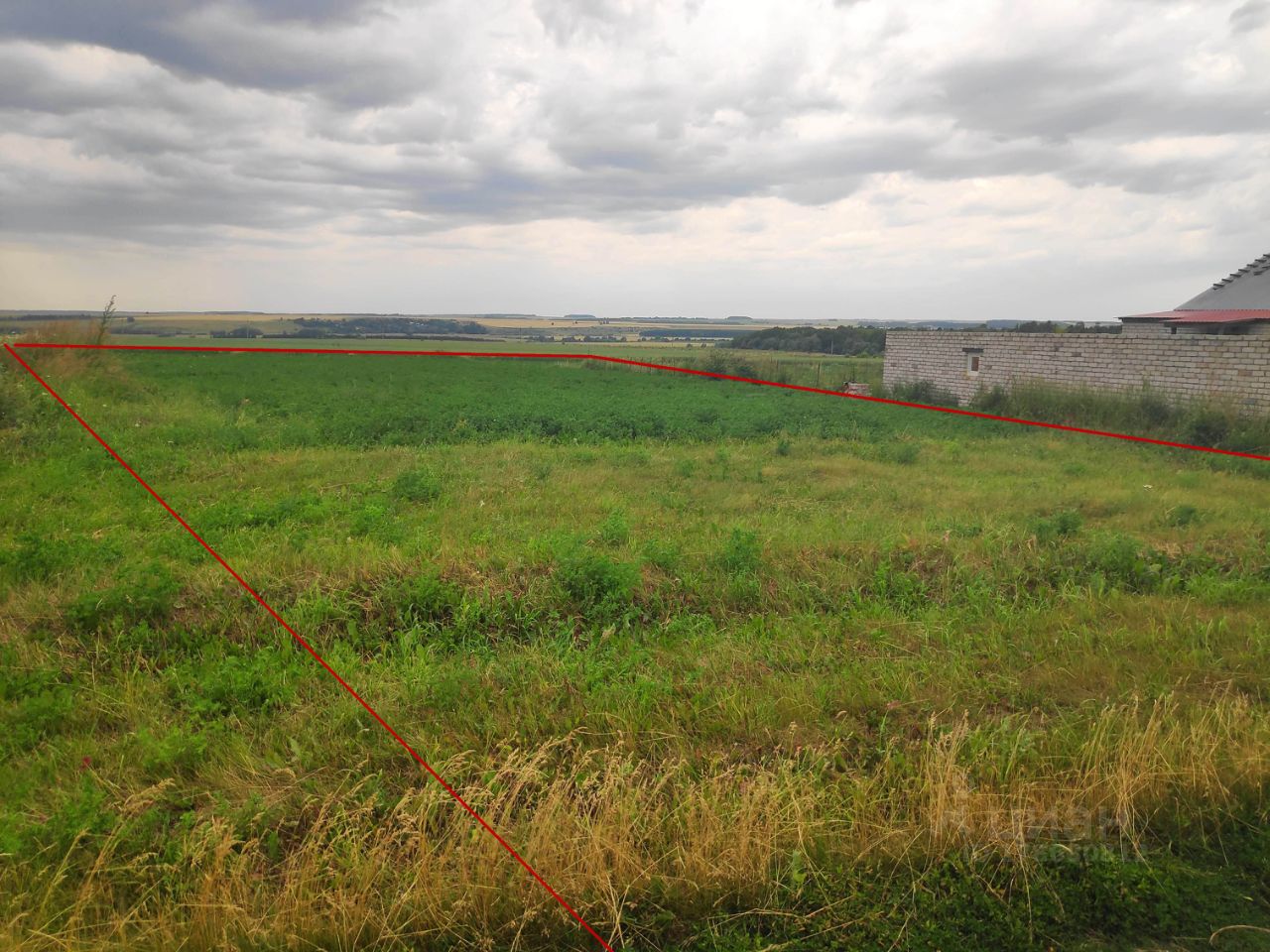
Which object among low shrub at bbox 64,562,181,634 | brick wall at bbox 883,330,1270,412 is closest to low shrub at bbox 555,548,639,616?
low shrub at bbox 64,562,181,634

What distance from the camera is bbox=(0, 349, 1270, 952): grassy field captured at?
293 cm

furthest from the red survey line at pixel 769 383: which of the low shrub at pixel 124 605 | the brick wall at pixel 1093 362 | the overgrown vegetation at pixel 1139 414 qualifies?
the low shrub at pixel 124 605

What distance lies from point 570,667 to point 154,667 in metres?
2.86

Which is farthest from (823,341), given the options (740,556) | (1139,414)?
(740,556)

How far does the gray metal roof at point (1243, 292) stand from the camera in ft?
82.9

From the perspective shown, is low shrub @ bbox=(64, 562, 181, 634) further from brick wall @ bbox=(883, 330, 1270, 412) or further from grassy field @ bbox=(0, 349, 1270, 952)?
brick wall @ bbox=(883, 330, 1270, 412)

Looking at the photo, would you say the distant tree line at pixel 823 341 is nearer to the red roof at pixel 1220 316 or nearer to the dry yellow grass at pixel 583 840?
the red roof at pixel 1220 316

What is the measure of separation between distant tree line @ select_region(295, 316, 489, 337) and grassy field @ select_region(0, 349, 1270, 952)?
567 centimetres

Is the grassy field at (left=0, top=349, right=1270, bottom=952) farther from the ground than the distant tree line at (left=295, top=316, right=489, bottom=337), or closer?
closer

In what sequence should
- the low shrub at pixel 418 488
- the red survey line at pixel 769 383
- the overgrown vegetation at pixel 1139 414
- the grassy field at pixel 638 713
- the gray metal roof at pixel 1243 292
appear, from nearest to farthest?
the grassy field at pixel 638 713
the low shrub at pixel 418 488
the red survey line at pixel 769 383
the overgrown vegetation at pixel 1139 414
the gray metal roof at pixel 1243 292

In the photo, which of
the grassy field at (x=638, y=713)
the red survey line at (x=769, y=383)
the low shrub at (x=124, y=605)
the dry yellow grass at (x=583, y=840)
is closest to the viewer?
the dry yellow grass at (x=583, y=840)

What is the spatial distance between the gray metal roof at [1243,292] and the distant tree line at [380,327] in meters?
27.0

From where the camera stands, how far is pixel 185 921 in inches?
110

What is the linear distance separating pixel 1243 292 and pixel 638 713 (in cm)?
3246
